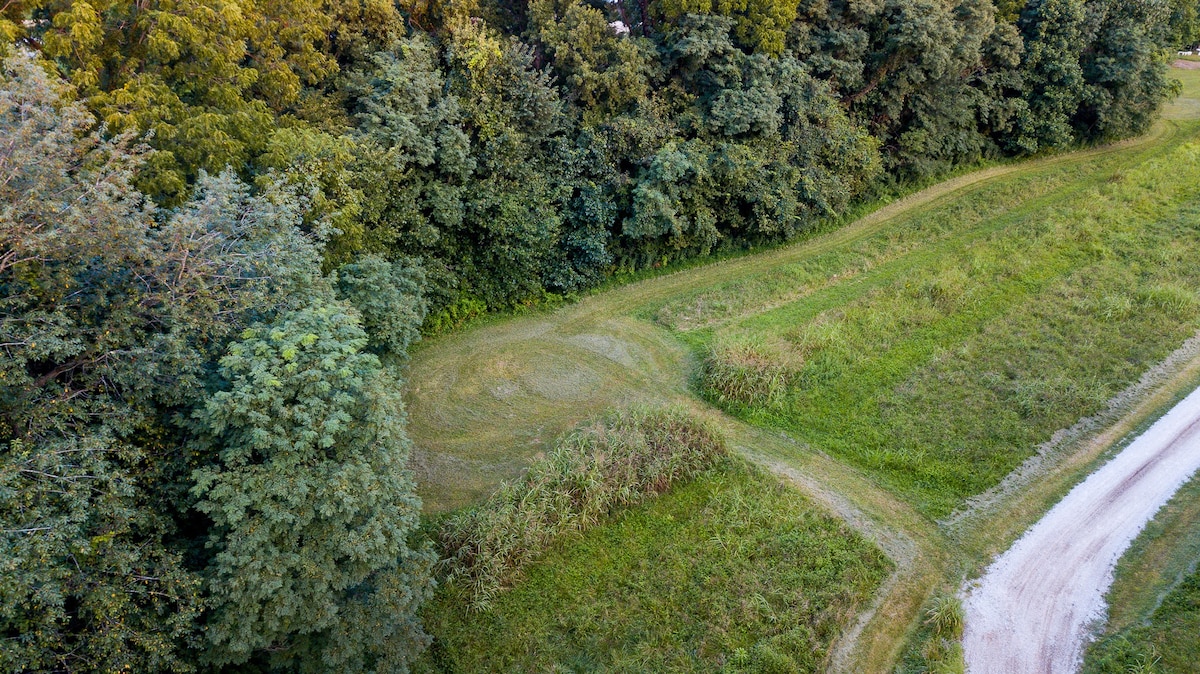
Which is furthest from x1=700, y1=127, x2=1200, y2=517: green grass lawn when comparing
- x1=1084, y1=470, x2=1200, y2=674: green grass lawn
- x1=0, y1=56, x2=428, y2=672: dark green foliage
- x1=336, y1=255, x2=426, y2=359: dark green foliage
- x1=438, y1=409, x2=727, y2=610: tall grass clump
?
x1=0, y1=56, x2=428, y2=672: dark green foliage

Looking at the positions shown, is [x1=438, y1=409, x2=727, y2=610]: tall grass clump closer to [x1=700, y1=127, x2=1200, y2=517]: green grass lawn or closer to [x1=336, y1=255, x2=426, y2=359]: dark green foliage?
[x1=700, y1=127, x2=1200, y2=517]: green grass lawn

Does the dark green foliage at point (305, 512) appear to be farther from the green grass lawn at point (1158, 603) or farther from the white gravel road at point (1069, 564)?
the green grass lawn at point (1158, 603)

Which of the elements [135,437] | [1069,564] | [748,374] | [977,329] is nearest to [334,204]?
[135,437]

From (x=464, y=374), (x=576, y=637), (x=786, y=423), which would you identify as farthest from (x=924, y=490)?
(x=464, y=374)

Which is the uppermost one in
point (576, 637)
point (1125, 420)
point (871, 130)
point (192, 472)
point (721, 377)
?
point (871, 130)

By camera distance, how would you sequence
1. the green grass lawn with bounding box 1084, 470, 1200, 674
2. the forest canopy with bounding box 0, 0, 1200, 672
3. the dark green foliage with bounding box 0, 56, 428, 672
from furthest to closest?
the green grass lawn with bounding box 1084, 470, 1200, 674 < the forest canopy with bounding box 0, 0, 1200, 672 < the dark green foliage with bounding box 0, 56, 428, 672

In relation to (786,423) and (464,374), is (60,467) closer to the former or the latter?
(464,374)

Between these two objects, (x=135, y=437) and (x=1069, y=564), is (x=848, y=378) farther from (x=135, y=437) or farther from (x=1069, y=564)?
(x=135, y=437)
